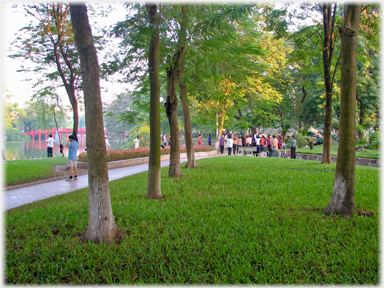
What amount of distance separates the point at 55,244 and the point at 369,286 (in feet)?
12.8

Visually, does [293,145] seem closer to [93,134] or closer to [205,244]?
[205,244]

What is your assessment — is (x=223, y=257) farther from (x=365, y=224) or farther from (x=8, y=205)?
(x=8, y=205)

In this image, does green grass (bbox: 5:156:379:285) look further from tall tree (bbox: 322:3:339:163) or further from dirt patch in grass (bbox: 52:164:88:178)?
dirt patch in grass (bbox: 52:164:88:178)

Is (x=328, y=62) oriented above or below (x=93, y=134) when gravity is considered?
above

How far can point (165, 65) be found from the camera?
885 cm

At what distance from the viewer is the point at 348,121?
189 inches

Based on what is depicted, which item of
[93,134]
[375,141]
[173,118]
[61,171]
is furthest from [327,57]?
[61,171]

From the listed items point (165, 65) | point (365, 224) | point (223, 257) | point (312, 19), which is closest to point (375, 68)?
point (312, 19)

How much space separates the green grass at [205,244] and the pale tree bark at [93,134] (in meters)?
0.30

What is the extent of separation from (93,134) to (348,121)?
4.15 m

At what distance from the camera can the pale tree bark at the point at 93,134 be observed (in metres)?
4.09

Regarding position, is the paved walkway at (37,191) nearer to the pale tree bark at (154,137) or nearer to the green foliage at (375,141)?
the pale tree bark at (154,137)

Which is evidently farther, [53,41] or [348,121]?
[53,41]

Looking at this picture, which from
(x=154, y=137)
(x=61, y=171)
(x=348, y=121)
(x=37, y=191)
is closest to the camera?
(x=348, y=121)
